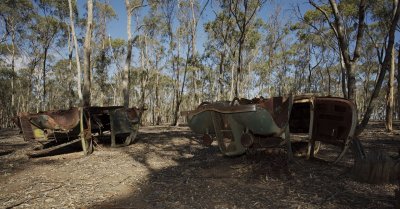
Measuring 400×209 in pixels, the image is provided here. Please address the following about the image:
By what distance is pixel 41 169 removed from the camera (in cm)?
647

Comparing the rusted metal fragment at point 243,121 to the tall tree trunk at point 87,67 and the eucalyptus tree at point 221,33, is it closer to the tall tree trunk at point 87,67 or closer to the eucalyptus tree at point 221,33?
the tall tree trunk at point 87,67

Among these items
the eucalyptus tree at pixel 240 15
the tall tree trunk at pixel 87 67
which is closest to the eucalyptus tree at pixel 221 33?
A: the eucalyptus tree at pixel 240 15

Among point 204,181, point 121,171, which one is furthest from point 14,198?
point 204,181

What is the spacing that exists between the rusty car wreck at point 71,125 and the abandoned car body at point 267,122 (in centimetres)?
324

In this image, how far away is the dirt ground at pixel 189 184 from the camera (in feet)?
13.6

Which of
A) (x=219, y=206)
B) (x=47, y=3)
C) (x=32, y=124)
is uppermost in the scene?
(x=47, y=3)

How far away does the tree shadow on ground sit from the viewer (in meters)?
4.05

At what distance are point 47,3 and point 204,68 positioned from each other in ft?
67.2

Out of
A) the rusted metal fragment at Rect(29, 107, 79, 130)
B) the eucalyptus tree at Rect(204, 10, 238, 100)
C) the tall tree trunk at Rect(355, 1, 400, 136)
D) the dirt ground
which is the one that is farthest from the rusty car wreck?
the eucalyptus tree at Rect(204, 10, 238, 100)

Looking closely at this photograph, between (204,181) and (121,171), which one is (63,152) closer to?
(121,171)

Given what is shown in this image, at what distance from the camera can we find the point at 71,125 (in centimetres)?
746

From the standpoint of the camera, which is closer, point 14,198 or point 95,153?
point 14,198

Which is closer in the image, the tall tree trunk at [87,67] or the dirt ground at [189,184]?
the dirt ground at [189,184]

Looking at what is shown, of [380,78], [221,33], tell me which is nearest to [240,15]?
[221,33]
